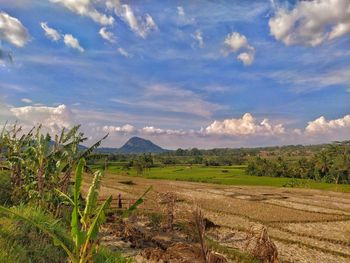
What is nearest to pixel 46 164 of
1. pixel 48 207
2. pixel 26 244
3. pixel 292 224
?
pixel 48 207

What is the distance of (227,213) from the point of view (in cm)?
3306

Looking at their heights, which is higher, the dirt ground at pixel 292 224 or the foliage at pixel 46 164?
the foliage at pixel 46 164

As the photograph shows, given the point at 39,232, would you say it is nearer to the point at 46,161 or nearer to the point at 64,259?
the point at 64,259

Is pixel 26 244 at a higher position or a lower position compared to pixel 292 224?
higher

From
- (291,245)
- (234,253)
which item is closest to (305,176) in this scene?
(291,245)

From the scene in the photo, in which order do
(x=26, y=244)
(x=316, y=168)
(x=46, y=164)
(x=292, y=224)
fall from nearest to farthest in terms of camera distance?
(x=26, y=244) → (x=46, y=164) → (x=292, y=224) → (x=316, y=168)

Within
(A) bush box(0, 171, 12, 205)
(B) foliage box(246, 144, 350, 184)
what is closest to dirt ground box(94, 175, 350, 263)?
(A) bush box(0, 171, 12, 205)

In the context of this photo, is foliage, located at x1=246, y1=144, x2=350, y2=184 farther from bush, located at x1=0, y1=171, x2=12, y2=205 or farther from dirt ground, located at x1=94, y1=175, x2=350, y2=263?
bush, located at x1=0, y1=171, x2=12, y2=205

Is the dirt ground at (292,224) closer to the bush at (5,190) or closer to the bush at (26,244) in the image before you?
the bush at (26,244)

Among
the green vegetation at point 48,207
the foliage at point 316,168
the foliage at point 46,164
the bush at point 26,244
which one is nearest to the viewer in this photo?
the green vegetation at point 48,207

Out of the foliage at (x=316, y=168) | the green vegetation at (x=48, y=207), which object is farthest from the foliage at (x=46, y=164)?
the foliage at (x=316, y=168)

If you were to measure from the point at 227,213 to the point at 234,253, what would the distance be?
53.0ft

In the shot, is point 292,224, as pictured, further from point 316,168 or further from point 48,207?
point 316,168

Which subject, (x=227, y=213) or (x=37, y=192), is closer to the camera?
(x=37, y=192)
